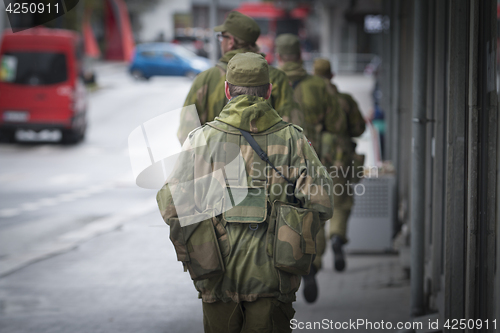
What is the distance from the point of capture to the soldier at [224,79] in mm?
4512

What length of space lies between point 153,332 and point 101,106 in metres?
22.5

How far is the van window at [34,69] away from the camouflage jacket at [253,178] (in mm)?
15682

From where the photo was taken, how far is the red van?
18.0m

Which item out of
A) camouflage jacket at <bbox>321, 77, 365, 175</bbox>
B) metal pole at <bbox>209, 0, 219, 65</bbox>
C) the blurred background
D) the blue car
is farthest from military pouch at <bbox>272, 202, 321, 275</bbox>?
the blue car

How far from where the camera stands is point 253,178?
3.30 metres

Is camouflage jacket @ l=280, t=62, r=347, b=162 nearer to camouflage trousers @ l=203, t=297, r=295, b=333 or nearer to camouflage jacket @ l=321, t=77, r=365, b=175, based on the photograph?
camouflage jacket @ l=321, t=77, r=365, b=175

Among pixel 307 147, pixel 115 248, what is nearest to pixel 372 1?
pixel 115 248

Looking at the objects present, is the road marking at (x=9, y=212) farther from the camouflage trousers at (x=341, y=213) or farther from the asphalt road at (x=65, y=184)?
the camouflage trousers at (x=341, y=213)

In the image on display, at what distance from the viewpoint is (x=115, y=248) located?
8.00 m

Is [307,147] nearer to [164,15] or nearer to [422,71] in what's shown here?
[422,71]

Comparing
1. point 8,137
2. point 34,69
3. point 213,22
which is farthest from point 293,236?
point 8,137

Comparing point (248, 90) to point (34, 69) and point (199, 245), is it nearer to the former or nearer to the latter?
point (199, 245)

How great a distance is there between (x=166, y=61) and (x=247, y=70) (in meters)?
30.3

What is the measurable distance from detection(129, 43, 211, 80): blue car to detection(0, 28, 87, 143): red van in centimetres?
1436
